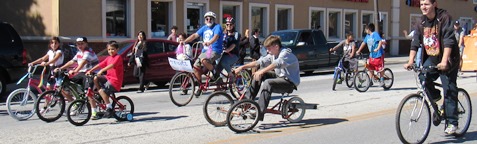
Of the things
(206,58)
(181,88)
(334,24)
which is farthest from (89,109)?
(334,24)

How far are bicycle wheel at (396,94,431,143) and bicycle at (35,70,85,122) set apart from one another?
478cm

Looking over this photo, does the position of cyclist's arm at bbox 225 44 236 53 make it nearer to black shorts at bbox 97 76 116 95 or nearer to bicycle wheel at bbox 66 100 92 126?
black shorts at bbox 97 76 116 95

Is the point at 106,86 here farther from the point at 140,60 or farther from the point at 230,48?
the point at 140,60

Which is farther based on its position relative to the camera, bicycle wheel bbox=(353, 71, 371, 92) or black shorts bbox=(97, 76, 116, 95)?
bicycle wheel bbox=(353, 71, 371, 92)

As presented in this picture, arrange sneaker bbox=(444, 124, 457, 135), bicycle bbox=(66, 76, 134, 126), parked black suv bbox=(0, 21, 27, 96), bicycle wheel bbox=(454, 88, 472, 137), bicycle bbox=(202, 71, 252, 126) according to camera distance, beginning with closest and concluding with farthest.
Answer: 1. sneaker bbox=(444, 124, 457, 135)
2. bicycle wheel bbox=(454, 88, 472, 137)
3. bicycle bbox=(202, 71, 252, 126)
4. bicycle bbox=(66, 76, 134, 126)
5. parked black suv bbox=(0, 21, 27, 96)

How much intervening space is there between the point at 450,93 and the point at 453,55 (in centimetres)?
45

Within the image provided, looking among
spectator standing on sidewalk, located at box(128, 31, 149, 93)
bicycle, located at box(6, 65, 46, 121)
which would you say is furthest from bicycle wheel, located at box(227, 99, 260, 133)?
spectator standing on sidewalk, located at box(128, 31, 149, 93)

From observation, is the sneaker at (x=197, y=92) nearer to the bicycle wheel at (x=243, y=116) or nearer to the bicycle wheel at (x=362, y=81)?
the bicycle wheel at (x=243, y=116)

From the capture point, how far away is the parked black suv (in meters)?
12.3

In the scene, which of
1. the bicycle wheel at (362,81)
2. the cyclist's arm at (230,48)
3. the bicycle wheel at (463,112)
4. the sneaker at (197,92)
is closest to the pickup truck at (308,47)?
the bicycle wheel at (362,81)

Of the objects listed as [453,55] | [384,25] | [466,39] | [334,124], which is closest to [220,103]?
[334,124]

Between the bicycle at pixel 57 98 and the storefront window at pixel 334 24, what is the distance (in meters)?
23.2

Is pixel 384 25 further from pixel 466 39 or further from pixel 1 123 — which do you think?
pixel 1 123

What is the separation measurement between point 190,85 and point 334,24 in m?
21.8
